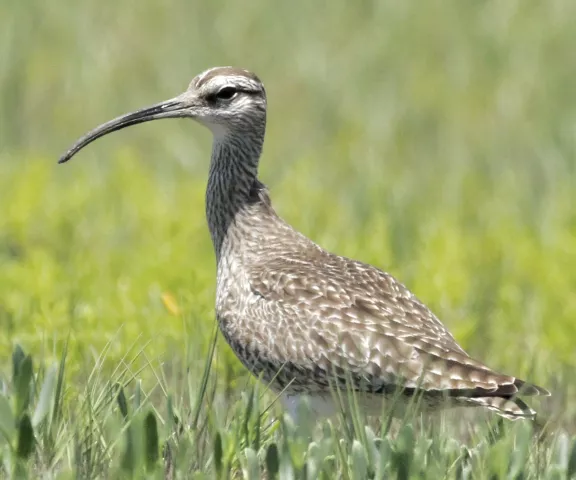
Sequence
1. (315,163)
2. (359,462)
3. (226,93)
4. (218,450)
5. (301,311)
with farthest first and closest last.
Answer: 1. (315,163)
2. (226,93)
3. (301,311)
4. (218,450)
5. (359,462)

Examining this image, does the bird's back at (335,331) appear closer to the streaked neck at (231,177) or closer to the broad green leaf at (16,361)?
the streaked neck at (231,177)

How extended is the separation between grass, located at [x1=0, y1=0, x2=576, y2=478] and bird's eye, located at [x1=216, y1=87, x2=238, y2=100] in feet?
4.18

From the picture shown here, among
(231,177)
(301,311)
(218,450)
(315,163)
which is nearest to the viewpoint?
(218,450)

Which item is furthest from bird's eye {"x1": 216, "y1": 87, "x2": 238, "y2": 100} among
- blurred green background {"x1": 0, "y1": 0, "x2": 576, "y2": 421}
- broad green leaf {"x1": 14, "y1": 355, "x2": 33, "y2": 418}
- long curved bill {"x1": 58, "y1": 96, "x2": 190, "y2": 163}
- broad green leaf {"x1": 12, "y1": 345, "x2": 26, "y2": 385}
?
broad green leaf {"x1": 14, "y1": 355, "x2": 33, "y2": 418}

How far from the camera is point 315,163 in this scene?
1347 centimetres

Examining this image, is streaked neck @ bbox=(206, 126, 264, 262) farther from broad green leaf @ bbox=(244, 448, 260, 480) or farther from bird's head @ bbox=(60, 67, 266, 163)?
broad green leaf @ bbox=(244, 448, 260, 480)

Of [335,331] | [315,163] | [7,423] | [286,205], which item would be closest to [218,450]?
[7,423]

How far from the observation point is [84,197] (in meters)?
11.7

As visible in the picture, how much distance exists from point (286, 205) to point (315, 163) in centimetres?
198

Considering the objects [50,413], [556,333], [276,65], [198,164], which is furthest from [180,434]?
[276,65]

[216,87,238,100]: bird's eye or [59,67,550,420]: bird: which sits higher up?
[216,87,238,100]: bird's eye

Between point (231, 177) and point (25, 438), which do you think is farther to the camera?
point (231, 177)

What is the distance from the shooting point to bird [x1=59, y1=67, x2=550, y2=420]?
670 centimetres

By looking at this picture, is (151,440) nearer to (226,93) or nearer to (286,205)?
(226,93)
